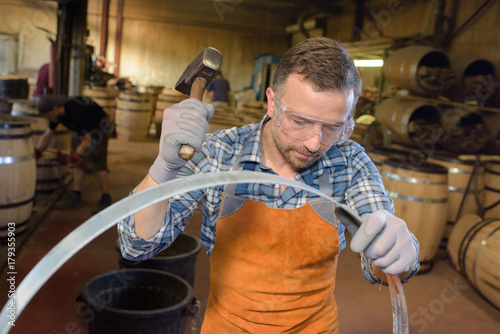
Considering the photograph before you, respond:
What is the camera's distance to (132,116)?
31.8 feet

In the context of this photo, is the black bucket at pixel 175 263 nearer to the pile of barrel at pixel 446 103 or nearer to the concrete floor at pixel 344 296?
the concrete floor at pixel 344 296

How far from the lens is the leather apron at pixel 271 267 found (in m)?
1.45

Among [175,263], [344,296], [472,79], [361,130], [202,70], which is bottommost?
[344,296]

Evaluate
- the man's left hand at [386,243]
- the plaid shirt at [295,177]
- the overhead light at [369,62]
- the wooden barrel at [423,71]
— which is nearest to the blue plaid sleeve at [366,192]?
the plaid shirt at [295,177]

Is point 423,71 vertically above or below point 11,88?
above

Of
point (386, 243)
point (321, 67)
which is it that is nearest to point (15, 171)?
point (321, 67)

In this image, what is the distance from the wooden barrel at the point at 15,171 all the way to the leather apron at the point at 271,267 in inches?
108

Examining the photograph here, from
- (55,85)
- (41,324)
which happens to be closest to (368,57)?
(55,85)

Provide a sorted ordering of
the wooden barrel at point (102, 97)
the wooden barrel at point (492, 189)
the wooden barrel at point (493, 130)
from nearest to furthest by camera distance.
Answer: the wooden barrel at point (492, 189), the wooden barrel at point (493, 130), the wooden barrel at point (102, 97)

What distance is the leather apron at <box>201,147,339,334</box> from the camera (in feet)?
4.75

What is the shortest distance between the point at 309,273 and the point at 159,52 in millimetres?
13449

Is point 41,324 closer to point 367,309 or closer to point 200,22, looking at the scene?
point 367,309

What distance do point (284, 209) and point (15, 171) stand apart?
291cm

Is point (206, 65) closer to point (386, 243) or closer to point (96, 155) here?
point (386, 243)
